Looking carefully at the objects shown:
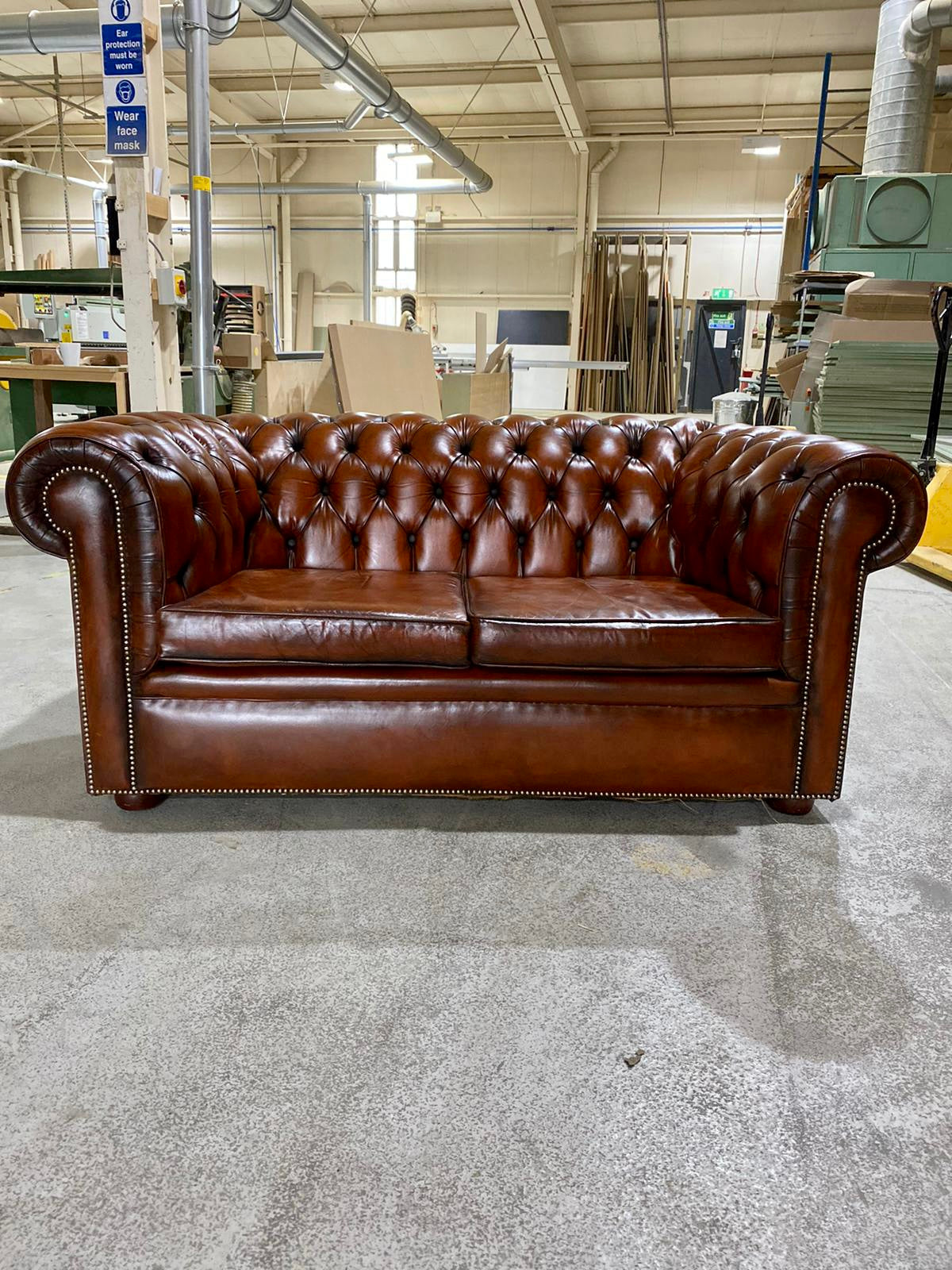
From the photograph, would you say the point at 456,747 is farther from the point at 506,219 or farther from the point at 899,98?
the point at 506,219

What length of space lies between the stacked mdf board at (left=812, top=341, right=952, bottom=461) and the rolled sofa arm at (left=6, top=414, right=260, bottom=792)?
470cm

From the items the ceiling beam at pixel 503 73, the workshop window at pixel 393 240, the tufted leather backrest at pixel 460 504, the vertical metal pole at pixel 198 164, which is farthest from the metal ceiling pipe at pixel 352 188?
the tufted leather backrest at pixel 460 504

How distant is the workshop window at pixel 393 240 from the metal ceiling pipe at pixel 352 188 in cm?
42

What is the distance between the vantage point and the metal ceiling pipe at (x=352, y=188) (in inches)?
447

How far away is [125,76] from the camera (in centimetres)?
384

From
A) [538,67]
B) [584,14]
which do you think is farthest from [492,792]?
[538,67]

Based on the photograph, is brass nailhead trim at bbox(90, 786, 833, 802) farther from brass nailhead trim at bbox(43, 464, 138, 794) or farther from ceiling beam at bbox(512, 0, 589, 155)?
ceiling beam at bbox(512, 0, 589, 155)

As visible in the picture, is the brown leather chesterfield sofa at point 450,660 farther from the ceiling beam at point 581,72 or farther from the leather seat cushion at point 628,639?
the ceiling beam at point 581,72

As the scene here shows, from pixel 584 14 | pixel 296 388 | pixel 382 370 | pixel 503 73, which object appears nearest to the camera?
pixel 382 370

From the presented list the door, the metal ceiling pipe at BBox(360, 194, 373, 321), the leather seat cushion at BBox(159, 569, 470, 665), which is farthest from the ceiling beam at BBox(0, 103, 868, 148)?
the leather seat cushion at BBox(159, 569, 470, 665)

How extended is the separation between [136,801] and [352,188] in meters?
11.4

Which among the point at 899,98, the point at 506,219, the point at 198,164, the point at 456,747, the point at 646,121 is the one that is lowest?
the point at 456,747

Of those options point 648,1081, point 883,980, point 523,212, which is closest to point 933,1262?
point 648,1081

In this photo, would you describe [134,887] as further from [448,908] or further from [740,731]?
[740,731]
